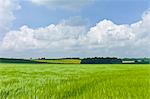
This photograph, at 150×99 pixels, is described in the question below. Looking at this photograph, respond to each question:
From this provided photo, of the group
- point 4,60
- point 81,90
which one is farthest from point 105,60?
point 81,90

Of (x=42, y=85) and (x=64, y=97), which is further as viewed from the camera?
(x=42, y=85)

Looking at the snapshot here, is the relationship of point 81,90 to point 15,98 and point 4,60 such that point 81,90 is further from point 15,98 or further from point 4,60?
point 4,60

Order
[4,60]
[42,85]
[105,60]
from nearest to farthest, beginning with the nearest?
[42,85] < [4,60] < [105,60]

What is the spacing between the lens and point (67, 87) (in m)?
7.98

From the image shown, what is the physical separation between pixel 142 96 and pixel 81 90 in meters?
1.49

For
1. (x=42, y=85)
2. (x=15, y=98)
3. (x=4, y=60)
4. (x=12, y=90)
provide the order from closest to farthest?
1. (x=15, y=98)
2. (x=12, y=90)
3. (x=42, y=85)
4. (x=4, y=60)

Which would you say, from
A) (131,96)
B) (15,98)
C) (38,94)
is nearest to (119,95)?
(131,96)

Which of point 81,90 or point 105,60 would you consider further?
point 105,60

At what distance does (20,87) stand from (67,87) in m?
1.14

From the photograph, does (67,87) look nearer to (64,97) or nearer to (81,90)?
(81,90)

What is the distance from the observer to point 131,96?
7.31 m

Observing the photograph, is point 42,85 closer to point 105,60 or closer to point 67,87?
point 67,87

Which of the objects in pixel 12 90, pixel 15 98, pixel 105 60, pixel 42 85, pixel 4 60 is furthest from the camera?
pixel 105 60

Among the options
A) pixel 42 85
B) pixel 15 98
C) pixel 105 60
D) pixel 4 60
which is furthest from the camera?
pixel 105 60
